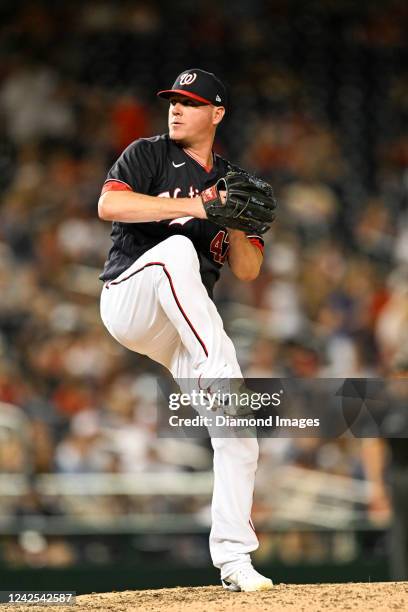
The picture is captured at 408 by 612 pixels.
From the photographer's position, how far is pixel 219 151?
8641 millimetres

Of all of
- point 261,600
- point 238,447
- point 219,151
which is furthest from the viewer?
point 219,151

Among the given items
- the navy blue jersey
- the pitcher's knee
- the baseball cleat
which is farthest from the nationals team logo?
the baseball cleat

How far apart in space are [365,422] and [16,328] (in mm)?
3699

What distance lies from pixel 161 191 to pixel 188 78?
406 millimetres

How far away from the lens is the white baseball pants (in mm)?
3373

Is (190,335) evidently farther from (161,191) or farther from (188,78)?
(188,78)

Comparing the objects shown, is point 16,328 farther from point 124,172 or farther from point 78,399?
point 124,172

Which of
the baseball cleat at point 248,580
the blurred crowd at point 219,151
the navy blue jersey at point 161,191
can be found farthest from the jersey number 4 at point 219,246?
the blurred crowd at point 219,151

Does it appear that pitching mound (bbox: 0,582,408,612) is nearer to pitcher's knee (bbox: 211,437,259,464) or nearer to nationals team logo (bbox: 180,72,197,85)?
pitcher's knee (bbox: 211,437,259,464)

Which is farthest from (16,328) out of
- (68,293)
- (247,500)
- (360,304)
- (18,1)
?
(247,500)

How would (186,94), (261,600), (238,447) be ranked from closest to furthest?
(261,600) → (238,447) → (186,94)

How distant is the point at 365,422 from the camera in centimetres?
446

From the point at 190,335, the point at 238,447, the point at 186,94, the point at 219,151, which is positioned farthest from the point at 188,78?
the point at 219,151

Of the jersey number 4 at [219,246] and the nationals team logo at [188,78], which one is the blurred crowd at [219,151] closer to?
the jersey number 4 at [219,246]
